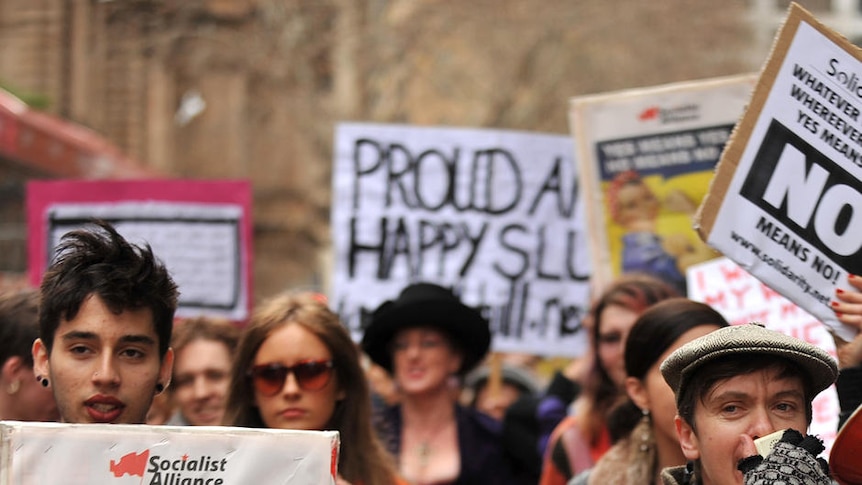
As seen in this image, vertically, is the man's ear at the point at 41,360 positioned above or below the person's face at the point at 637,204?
below

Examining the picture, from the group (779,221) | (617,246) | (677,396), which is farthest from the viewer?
(617,246)

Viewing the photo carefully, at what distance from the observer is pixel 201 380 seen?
5719 millimetres

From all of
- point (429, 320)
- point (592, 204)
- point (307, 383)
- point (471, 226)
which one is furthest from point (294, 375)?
point (471, 226)

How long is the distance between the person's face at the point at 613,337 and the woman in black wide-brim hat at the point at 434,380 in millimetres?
527

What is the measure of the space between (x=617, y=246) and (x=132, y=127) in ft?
56.0

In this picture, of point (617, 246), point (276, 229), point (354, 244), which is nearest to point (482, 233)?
point (354, 244)

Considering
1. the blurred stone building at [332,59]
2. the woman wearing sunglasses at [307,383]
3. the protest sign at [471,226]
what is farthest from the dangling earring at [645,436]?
the blurred stone building at [332,59]

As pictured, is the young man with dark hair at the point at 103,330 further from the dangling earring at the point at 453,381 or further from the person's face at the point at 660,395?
the dangling earring at the point at 453,381

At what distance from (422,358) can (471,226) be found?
1515 millimetres

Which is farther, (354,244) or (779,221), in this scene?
(354,244)

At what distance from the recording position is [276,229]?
34.3m

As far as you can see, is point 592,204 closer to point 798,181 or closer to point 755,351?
point 798,181

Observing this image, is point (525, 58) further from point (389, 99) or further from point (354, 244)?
point (354, 244)

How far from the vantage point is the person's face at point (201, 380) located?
5.70m
